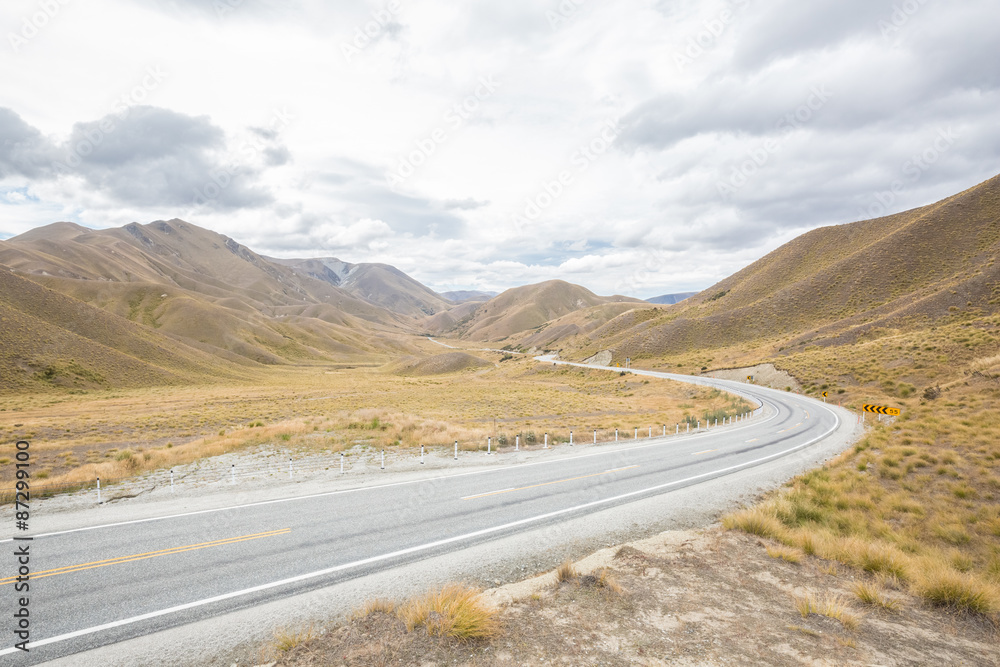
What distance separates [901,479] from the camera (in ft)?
41.3

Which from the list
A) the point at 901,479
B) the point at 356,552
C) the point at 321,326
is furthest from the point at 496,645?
the point at 321,326

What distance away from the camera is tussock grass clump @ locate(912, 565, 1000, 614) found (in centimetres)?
612

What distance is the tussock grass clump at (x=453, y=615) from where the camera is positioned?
18.6 ft

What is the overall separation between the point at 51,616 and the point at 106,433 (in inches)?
1219

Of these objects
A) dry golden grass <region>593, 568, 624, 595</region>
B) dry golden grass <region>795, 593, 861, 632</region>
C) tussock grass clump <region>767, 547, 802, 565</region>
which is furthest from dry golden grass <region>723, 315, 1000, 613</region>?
dry golden grass <region>593, 568, 624, 595</region>

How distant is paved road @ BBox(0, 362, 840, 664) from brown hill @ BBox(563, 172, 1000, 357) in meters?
66.9

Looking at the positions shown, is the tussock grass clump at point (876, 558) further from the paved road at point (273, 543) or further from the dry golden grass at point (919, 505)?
the paved road at point (273, 543)

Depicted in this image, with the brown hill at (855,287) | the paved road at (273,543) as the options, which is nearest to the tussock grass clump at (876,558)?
the paved road at (273,543)

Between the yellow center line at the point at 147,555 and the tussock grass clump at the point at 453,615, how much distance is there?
5360 mm

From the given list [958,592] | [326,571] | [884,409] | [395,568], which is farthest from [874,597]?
[884,409]

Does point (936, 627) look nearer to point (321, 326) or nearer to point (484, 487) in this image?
point (484, 487)

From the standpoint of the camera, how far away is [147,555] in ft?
28.5

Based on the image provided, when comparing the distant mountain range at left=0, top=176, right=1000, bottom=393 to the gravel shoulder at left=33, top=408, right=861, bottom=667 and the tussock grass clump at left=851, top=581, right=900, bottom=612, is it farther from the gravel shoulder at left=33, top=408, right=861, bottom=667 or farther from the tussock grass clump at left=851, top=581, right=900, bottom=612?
the tussock grass clump at left=851, top=581, right=900, bottom=612

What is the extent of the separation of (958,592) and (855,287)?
97.0 m
